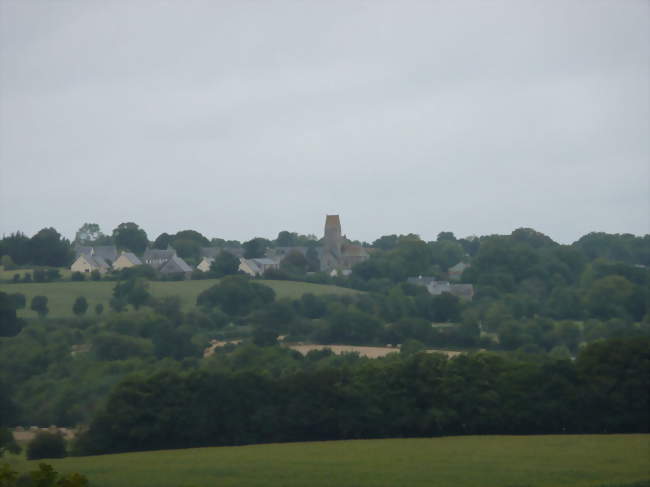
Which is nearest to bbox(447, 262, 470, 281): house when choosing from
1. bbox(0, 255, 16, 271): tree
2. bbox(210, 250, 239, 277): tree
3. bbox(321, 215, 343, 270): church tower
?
bbox(321, 215, 343, 270): church tower

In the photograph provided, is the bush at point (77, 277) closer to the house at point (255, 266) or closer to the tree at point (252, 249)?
the house at point (255, 266)

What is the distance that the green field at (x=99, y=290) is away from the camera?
248ft

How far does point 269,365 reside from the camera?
51719mm

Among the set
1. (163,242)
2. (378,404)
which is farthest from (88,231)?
(378,404)

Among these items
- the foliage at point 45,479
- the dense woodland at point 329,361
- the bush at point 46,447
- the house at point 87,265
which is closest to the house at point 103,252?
the house at point 87,265

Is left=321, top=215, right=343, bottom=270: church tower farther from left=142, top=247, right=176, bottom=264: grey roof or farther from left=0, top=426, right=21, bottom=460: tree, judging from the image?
left=0, top=426, right=21, bottom=460: tree

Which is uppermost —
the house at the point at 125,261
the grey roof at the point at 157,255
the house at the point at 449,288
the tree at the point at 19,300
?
the grey roof at the point at 157,255

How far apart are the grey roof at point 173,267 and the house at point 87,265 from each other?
5.80m

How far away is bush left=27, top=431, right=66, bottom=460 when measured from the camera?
118ft

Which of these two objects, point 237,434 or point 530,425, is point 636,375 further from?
point 237,434

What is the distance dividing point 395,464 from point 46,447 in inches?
528

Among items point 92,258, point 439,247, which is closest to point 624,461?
point 92,258

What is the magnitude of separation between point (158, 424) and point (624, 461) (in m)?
17.4

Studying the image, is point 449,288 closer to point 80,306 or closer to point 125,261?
point 125,261
